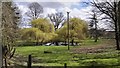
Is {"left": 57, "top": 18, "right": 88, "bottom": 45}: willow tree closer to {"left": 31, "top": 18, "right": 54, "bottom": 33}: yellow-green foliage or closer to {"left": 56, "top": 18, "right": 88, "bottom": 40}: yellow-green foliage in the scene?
{"left": 56, "top": 18, "right": 88, "bottom": 40}: yellow-green foliage

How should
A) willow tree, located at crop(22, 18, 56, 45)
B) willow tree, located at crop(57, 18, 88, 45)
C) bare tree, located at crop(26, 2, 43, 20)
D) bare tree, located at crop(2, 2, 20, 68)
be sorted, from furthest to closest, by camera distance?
willow tree, located at crop(57, 18, 88, 45)
willow tree, located at crop(22, 18, 56, 45)
bare tree, located at crop(26, 2, 43, 20)
bare tree, located at crop(2, 2, 20, 68)

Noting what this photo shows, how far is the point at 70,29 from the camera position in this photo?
41.9 feet

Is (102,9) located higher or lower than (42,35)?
higher

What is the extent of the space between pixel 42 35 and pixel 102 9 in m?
7.14

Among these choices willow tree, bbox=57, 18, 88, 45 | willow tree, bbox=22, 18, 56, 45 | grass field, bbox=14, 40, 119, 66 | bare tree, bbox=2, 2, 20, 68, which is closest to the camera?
bare tree, bbox=2, 2, 20, 68

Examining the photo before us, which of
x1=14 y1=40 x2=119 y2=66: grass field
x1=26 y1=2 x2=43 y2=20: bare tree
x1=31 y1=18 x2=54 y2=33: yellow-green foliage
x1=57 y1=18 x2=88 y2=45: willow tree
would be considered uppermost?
x1=26 y1=2 x2=43 y2=20: bare tree

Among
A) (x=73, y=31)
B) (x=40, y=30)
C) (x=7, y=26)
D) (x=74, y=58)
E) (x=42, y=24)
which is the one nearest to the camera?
(x=7, y=26)

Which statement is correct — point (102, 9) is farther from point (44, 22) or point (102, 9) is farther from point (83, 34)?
point (83, 34)

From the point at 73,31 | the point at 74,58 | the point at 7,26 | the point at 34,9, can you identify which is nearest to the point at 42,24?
the point at 34,9

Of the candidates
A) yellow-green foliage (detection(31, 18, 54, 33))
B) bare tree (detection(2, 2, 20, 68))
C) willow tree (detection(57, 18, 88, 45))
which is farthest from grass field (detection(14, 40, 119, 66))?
willow tree (detection(57, 18, 88, 45))

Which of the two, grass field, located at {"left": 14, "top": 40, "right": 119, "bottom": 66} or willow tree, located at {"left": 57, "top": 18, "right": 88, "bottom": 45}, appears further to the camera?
willow tree, located at {"left": 57, "top": 18, "right": 88, "bottom": 45}

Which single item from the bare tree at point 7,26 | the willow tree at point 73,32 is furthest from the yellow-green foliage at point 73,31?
the bare tree at point 7,26

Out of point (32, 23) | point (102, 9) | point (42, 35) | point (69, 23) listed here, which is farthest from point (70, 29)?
point (102, 9)

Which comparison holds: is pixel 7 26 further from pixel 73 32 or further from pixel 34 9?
pixel 73 32
